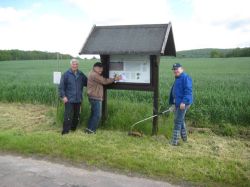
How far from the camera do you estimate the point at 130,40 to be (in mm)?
8039

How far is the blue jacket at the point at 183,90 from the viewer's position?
711cm

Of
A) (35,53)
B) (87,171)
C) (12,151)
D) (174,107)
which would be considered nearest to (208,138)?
(174,107)

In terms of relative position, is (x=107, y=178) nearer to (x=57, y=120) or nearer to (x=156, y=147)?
(x=156, y=147)

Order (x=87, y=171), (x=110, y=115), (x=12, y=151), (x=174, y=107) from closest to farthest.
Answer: (x=87, y=171) → (x=12, y=151) → (x=174, y=107) → (x=110, y=115)

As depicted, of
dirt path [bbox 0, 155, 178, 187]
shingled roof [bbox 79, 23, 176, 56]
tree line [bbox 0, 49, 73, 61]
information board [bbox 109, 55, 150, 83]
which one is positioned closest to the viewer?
dirt path [bbox 0, 155, 178, 187]

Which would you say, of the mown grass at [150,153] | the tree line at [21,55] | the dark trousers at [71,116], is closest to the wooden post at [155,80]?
the mown grass at [150,153]

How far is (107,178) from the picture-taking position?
17.5ft

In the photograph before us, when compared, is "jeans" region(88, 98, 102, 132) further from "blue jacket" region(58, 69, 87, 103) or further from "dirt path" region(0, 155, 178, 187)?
"dirt path" region(0, 155, 178, 187)

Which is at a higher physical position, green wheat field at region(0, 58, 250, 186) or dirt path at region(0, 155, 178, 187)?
green wheat field at region(0, 58, 250, 186)

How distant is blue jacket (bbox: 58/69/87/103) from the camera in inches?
328

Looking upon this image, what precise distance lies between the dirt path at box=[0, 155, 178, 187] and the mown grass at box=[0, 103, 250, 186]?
33cm

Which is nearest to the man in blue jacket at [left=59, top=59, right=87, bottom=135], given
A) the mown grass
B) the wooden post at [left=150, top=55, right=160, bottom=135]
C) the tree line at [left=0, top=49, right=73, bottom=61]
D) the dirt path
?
the mown grass

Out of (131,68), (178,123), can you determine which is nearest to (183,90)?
(178,123)

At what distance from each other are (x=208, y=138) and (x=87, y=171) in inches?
138
